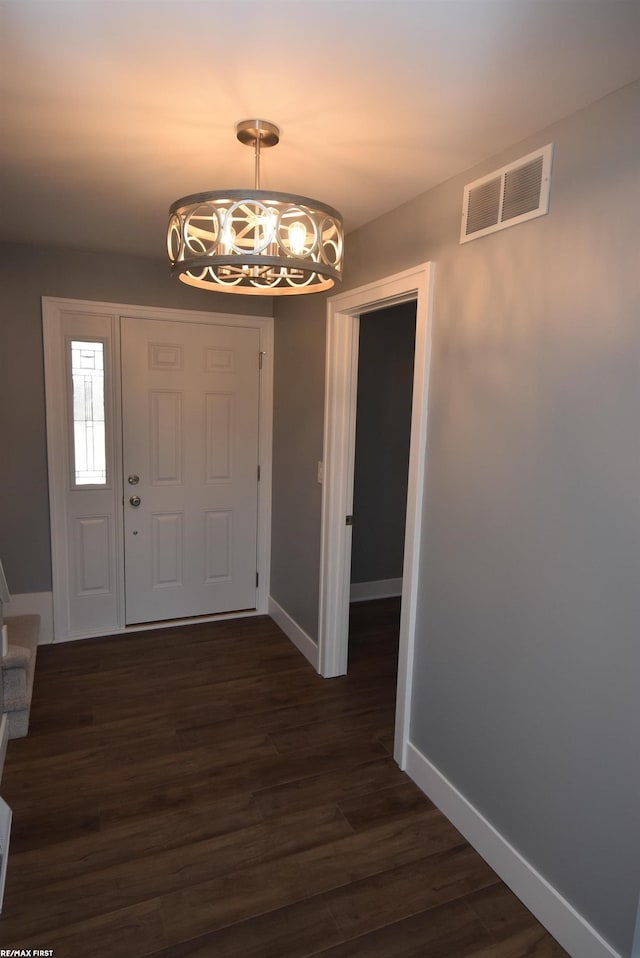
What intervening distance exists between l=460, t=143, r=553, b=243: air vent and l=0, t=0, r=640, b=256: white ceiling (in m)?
0.09

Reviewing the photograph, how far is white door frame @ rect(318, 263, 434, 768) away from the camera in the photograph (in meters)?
2.34

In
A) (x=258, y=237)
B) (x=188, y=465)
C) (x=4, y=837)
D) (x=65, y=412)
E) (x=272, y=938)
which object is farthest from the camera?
(x=188, y=465)

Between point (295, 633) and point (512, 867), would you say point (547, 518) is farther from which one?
point (295, 633)

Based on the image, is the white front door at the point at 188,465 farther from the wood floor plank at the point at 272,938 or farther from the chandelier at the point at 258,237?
Answer: the wood floor plank at the point at 272,938

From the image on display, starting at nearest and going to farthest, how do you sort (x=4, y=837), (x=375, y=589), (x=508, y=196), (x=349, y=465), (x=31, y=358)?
(x=508, y=196) < (x=4, y=837) < (x=349, y=465) < (x=31, y=358) < (x=375, y=589)

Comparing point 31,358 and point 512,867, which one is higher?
point 31,358

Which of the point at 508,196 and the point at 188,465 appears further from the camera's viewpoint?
the point at 188,465

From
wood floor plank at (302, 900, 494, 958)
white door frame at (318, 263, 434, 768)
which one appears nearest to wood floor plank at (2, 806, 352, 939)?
wood floor plank at (302, 900, 494, 958)

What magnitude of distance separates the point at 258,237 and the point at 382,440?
3.11 meters

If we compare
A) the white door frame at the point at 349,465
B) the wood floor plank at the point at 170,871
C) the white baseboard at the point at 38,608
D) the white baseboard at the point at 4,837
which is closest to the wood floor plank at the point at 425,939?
the wood floor plank at the point at 170,871

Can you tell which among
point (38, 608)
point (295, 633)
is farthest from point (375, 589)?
point (38, 608)

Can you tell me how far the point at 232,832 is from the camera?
215 centimetres

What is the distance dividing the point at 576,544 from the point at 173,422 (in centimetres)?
277

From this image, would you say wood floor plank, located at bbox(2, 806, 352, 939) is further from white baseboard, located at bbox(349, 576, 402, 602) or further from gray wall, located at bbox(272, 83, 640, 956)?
white baseboard, located at bbox(349, 576, 402, 602)
